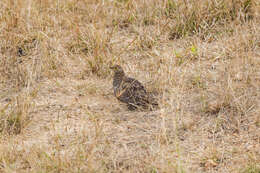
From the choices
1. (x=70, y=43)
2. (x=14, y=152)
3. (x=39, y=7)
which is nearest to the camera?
(x=14, y=152)

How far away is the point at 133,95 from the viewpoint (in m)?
4.98

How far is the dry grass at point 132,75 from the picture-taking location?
411 cm

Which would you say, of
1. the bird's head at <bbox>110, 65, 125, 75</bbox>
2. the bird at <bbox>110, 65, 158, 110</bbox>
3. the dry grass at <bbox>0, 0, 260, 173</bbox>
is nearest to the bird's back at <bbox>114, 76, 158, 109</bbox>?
the bird at <bbox>110, 65, 158, 110</bbox>

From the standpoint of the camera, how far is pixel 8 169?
12.3 ft

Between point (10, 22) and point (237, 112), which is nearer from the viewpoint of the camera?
point (237, 112)

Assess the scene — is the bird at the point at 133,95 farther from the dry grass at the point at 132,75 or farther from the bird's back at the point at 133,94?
the dry grass at the point at 132,75

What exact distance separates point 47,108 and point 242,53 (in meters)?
2.40

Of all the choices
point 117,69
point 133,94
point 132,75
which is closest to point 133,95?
point 133,94

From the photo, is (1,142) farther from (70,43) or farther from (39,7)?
(39,7)

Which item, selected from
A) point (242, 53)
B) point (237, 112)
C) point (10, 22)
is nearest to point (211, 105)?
point (237, 112)

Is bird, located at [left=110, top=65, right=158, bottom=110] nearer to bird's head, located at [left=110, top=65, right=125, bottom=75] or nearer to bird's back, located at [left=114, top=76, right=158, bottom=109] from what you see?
bird's back, located at [left=114, top=76, right=158, bottom=109]

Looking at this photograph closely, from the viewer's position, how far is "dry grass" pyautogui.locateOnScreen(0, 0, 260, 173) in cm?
411

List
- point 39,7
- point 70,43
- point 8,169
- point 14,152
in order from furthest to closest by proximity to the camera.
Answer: point 39,7, point 70,43, point 14,152, point 8,169

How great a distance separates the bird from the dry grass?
0.35 feet
